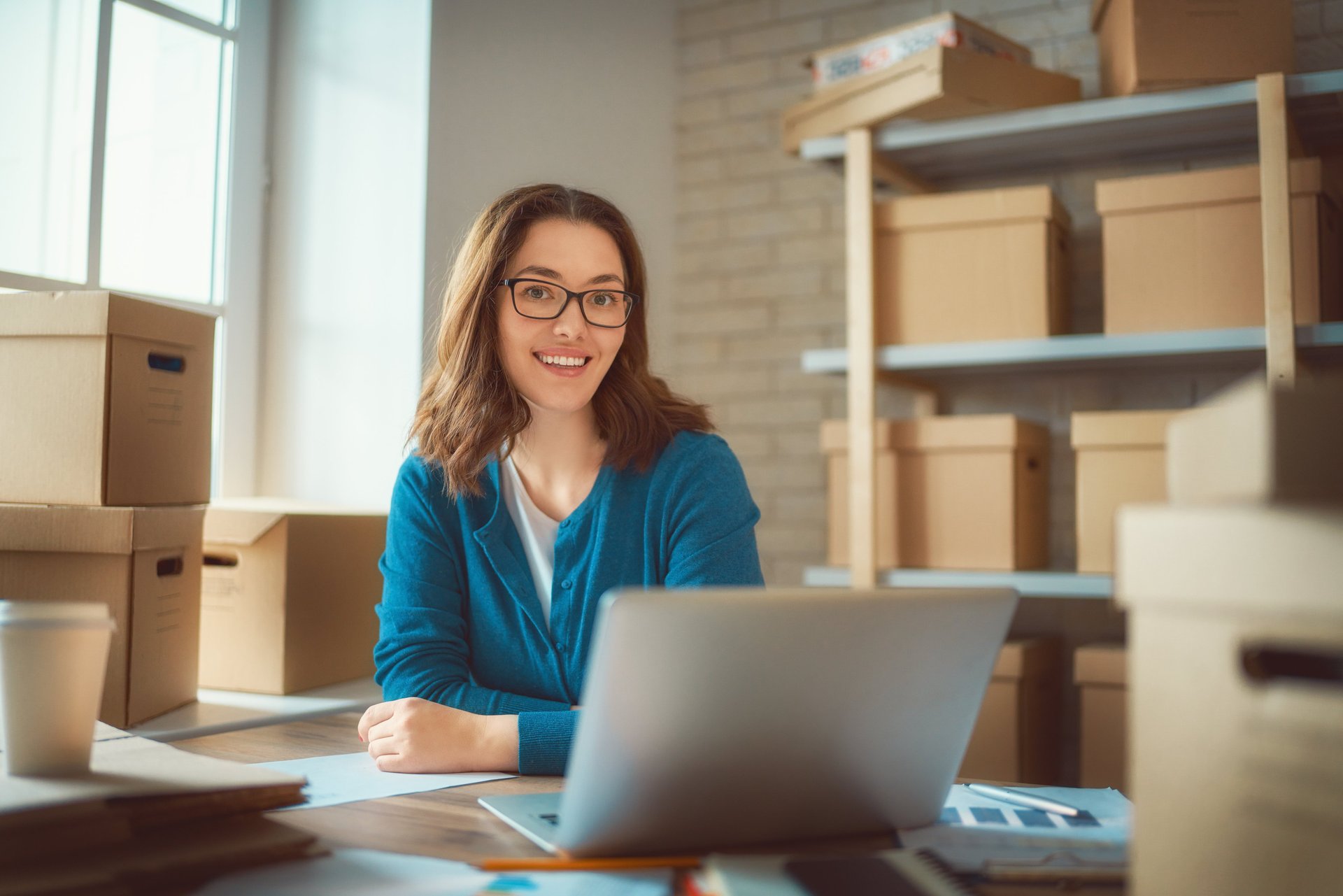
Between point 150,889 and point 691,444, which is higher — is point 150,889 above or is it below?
below

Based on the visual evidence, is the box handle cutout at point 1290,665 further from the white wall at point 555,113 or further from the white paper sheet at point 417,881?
the white wall at point 555,113

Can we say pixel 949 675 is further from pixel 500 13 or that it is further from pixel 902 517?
pixel 500 13

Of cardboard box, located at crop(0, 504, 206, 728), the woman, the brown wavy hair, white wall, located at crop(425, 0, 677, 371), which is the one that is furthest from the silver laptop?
white wall, located at crop(425, 0, 677, 371)

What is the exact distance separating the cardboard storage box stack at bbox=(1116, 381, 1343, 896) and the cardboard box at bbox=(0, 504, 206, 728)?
1298 millimetres

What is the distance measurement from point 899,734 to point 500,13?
6.85 ft

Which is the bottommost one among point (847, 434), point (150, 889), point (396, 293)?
point (150, 889)

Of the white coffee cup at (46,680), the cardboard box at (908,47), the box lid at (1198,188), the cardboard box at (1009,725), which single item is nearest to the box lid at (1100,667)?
the cardboard box at (1009,725)

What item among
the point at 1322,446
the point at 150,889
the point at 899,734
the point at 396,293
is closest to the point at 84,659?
the point at 150,889

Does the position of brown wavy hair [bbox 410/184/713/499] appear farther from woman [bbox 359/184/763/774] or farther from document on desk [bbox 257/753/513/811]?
document on desk [bbox 257/753/513/811]

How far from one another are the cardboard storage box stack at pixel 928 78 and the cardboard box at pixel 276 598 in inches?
48.2

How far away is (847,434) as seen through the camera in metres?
2.13

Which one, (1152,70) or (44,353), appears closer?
(44,353)

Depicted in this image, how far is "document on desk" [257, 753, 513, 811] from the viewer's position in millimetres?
860

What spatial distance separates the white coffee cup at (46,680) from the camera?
2.21ft
